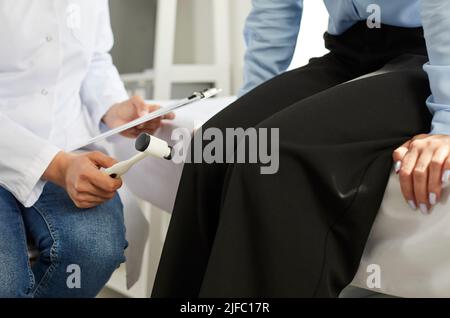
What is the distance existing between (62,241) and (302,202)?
422 millimetres

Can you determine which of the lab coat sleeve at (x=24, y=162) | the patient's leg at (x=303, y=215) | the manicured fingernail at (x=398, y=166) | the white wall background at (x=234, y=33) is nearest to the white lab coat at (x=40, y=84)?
the lab coat sleeve at (x=24, y=162)

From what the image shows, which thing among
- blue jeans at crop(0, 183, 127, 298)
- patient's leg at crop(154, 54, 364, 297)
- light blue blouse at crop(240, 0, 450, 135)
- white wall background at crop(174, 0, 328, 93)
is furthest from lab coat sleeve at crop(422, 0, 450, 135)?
white wall background at crop(174, 0, 328, 93)

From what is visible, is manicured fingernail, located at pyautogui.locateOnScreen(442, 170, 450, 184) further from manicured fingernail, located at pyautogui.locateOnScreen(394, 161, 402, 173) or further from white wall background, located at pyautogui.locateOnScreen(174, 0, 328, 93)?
white wall background, located at pyautogui.locateOnScreen(174, 0, 328, 93)

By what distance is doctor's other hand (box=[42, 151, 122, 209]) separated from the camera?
700 millimetres

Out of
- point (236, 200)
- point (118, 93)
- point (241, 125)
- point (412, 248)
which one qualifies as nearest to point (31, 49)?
point (118, 93)

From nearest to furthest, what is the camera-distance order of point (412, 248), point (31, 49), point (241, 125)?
point (412, 248) → point (241, 125) → point (31, 49)

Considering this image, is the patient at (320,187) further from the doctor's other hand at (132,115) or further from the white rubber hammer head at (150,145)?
the doctor's other hand at (132,115)

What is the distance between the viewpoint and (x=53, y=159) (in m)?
0.74

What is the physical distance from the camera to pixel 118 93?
977mm

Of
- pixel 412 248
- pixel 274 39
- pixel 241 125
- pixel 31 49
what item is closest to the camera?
pixel 412 248

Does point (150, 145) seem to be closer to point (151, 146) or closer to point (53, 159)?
point (151, 146)

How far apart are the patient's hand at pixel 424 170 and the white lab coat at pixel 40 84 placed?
46 centimetres

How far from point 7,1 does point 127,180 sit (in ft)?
1.15
